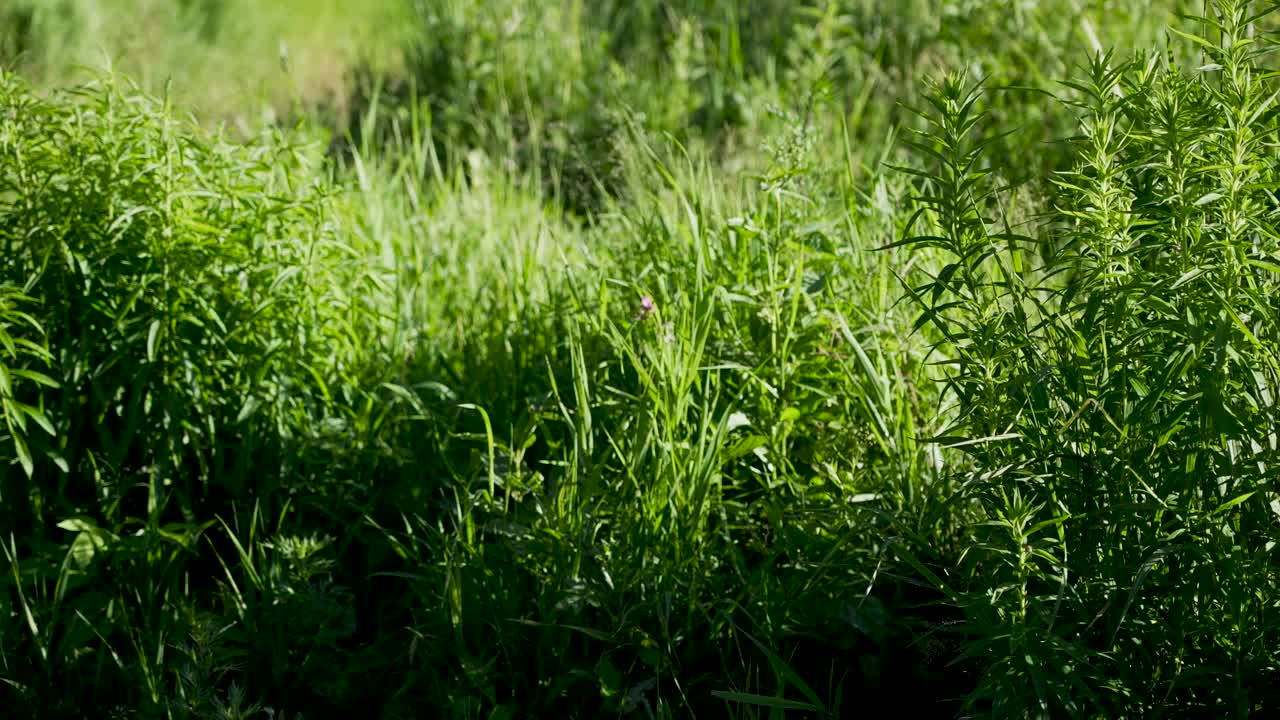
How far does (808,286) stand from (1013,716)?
112cm

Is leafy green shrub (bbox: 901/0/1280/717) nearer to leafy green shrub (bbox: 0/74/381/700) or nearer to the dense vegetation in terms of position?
the dense vegetation

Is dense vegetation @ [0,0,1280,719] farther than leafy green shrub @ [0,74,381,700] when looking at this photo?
No

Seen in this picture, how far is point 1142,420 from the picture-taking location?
5.67 ft

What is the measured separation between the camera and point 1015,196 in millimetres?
2809

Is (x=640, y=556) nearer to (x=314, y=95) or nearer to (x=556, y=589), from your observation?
(x=556, y=589)

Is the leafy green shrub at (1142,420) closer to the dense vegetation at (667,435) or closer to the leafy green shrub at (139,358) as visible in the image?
the dense vegetation at (667,435)

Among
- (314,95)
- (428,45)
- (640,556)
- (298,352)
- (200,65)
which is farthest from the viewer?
(200,65)

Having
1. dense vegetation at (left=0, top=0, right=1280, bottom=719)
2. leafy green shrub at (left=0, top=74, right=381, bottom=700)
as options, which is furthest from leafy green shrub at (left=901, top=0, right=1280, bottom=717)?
leafy green shrub at (left=0, top=74, right=381, bottom=700)

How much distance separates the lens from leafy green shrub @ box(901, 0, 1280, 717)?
5.42 ft

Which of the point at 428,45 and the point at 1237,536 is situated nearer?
the point at 1237,536

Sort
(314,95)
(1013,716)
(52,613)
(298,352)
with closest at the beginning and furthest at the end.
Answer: (1013,716) → (52,613) → (298,352) → (314,95)

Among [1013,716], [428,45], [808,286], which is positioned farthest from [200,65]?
[1013,716]

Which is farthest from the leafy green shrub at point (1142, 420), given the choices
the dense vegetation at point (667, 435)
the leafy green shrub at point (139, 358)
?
the leafy green shrub at point (139, 358)

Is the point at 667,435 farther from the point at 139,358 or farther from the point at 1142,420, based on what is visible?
the point at 139,358
